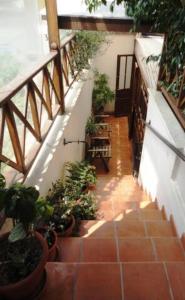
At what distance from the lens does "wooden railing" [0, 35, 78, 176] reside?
5.65 ft

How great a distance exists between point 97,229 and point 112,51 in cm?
580

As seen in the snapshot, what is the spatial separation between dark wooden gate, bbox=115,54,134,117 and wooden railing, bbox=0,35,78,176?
3744 millimetres

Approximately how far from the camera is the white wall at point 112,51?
668 centimetres

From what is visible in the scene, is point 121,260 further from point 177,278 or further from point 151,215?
point 151,215

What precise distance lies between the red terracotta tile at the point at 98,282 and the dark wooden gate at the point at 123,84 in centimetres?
644

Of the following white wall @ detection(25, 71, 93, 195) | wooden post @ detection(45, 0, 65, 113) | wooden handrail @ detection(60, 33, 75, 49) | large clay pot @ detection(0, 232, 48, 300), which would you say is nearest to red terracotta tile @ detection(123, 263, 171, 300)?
large clay pot @ detection(0, 232, 48, 300)

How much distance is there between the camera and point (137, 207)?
11.0 ft

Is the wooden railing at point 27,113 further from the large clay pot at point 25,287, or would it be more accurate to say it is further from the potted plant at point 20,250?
the large clay pot at point 25,287

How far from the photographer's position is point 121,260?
6.28 ft

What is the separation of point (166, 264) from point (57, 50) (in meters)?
2.55

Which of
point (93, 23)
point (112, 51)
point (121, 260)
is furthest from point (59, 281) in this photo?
point (112, 51)

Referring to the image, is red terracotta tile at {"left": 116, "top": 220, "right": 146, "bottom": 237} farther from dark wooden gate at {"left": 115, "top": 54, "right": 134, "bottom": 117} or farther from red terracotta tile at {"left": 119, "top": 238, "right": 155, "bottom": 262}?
dark wooden gate at {"left": 115, "top": 54, "right": 134, "bottom": 117}

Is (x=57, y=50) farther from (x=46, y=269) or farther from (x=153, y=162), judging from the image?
(x=46, y=269)

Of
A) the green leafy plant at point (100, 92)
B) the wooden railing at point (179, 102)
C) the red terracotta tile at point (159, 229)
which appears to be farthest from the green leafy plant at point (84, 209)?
the green leafy plant at point (100, 92)
